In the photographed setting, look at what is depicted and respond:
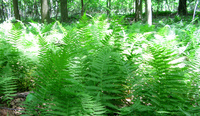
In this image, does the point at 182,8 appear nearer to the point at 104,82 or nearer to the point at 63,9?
the point at 63,9

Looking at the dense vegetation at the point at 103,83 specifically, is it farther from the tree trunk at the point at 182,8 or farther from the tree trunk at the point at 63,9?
the tree trunk at the point at 182,8

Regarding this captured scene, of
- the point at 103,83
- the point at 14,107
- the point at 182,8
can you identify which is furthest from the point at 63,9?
the point at 182,8

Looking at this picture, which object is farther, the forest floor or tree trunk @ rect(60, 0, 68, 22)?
tree trunk @ rect(60, 0, 68, 22)

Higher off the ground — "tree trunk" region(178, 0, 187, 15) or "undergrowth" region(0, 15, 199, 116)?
"tree trunk" region(178, 0, 187, 15)

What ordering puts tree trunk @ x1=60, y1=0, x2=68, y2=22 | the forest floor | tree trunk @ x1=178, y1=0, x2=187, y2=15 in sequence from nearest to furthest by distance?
the forest floor
tree trunk @ x1=60, y1=0, x2=68, y2=22
tree trunk @ x1=178, y1=0, x2=187, y2=15

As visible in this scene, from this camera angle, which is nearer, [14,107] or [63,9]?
[14,107]

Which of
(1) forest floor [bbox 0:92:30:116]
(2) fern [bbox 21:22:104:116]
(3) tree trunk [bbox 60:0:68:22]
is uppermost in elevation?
(3) tree trunk [bbox 60:0:68:22]

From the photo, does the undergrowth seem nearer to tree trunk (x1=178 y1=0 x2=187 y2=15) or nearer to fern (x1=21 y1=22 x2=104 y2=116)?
fern (x1=21 y1=22 x2=104 y2=116)

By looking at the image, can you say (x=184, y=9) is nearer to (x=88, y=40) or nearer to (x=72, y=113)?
(x=88, y=40)

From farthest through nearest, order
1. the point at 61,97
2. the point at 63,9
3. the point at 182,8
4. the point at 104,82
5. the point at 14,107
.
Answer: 1. the point at 182,8
2. the point at 63,9
3. the point at 14,107
4. the point at 104,82
5. the point at 61,97

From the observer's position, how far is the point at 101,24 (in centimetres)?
293

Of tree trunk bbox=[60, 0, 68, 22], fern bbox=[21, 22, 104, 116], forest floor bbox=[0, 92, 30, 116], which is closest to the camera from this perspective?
fern bbox=[21, 22, 104, 116]

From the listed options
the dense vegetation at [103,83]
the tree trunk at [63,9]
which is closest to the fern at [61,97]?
the dense vegetation at [103,83]

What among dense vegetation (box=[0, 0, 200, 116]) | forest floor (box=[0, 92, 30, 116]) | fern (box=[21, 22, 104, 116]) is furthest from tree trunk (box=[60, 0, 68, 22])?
fern (box=[21, 22, 104, 116])
